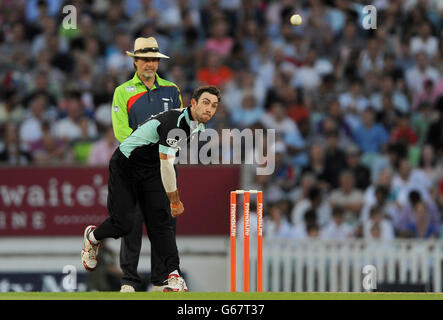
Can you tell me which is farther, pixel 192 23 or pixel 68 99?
pixel 192 23

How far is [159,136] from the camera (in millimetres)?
11492

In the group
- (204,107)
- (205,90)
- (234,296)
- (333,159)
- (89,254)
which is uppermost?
(205,90)

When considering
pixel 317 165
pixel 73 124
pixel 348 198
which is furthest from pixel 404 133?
pixel 73 124

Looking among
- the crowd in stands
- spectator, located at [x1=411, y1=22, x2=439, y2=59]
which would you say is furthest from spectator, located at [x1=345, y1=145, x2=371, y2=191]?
spectator, located at [x1=411, y1=22, x2=439, y2=59]

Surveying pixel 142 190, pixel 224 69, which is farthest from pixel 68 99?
pixel 142 190

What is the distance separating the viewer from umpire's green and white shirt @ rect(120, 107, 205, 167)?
37.1 ft

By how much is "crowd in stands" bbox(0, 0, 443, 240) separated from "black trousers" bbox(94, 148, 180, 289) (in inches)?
210

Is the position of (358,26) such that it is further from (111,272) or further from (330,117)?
(111,272)

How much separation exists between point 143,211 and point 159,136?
991mm

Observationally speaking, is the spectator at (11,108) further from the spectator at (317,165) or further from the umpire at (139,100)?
the umpire at (139,100)

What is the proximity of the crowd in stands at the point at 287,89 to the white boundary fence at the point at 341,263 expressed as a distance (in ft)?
1.41

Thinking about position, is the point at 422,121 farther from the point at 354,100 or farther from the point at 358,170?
the point at 358,170

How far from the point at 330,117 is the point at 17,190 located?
17.3 feet
